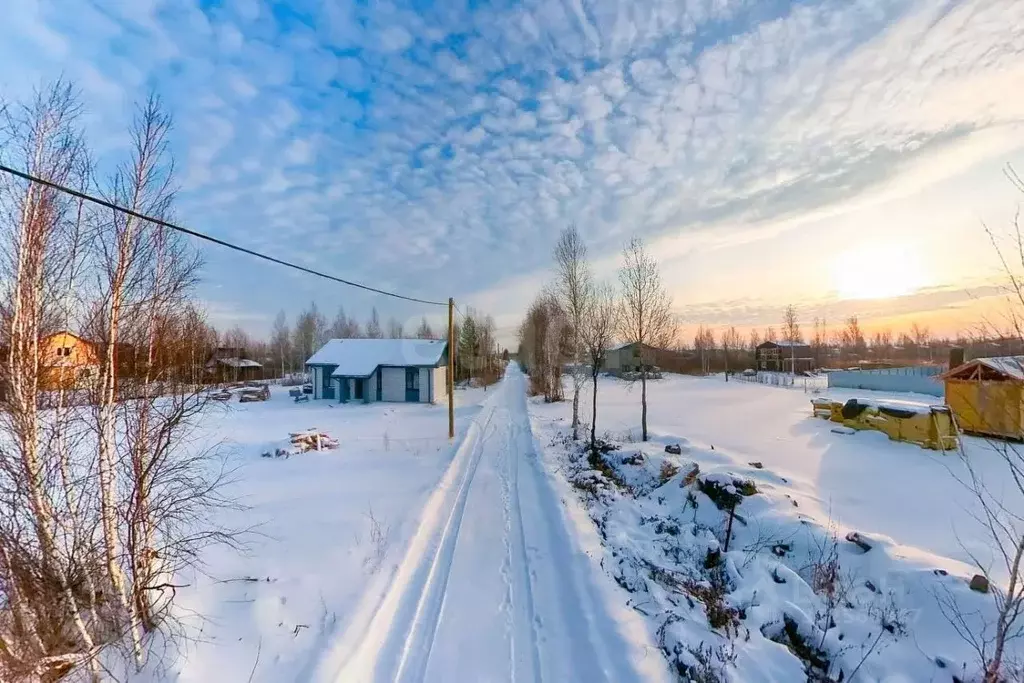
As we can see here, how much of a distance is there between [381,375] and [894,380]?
4036 cm


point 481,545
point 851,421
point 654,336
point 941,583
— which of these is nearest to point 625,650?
point 481,545

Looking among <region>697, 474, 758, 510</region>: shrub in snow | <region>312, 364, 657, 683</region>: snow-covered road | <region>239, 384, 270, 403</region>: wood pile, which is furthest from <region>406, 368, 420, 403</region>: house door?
<region>697, 474, 758, 510</region>: shrub in snow

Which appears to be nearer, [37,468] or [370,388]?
[37,468]

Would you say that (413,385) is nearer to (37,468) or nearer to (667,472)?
(667,472)

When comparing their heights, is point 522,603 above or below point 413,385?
below

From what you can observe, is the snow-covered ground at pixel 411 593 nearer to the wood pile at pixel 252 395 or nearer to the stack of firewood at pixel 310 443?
the stack of firewood at pixel 310 443

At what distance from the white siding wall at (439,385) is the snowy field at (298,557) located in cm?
1528

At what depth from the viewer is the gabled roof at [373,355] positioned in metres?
29.8

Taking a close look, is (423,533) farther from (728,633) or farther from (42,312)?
(42,312)

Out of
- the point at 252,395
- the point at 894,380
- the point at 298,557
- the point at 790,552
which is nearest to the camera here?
the point at 298,557

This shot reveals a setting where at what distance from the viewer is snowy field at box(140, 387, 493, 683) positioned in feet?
14.1

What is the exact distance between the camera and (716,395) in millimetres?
31953

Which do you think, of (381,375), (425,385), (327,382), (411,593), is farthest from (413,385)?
(411,593)

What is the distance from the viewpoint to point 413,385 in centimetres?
3038
